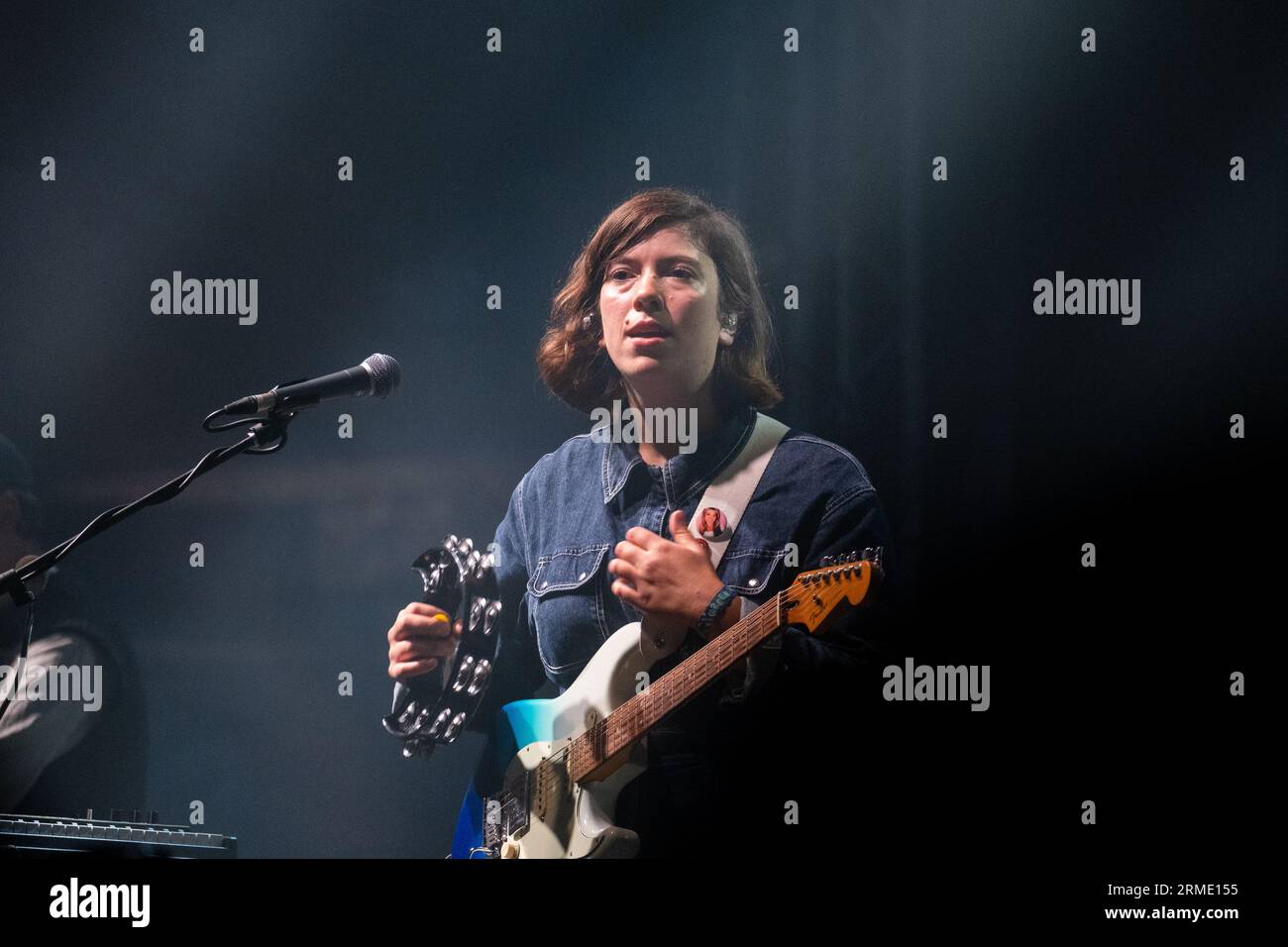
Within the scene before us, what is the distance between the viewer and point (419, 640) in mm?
4141

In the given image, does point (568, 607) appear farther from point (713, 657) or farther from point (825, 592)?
point (825, 592)

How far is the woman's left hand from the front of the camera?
3822mm

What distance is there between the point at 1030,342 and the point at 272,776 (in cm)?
264

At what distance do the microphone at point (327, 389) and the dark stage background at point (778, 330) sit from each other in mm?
653

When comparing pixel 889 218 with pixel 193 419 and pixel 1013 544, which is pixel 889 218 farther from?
pixel 193 419

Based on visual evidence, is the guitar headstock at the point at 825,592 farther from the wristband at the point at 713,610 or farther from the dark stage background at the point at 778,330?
the dark stage background at the point at 778,330

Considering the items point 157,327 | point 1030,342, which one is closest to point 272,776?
point 157,327

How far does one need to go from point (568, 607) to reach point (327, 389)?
3.36 ft

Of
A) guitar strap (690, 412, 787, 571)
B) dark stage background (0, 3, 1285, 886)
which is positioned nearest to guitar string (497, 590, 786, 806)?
guitar strap (690, 412, 787, 571)

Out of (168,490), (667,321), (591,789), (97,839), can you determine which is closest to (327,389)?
(168,490)

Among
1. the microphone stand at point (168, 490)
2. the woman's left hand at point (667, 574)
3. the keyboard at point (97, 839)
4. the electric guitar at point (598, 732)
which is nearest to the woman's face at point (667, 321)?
the woman's left hand at point (667, 574)

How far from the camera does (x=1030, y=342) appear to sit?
4.07 m
